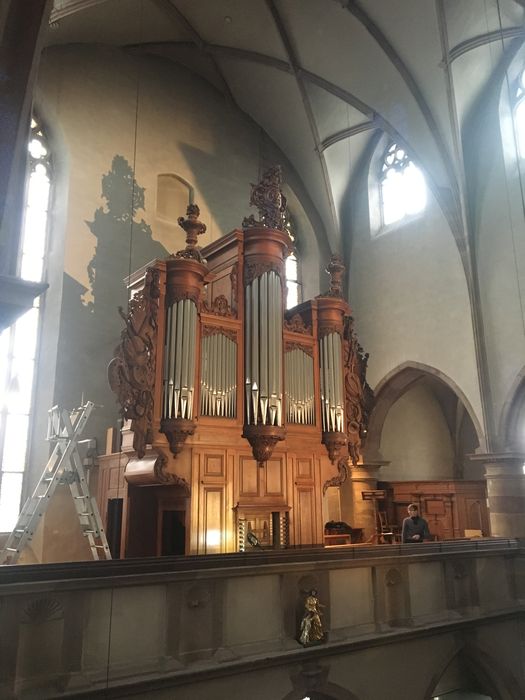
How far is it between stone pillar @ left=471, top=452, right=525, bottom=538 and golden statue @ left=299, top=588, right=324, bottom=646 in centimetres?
675

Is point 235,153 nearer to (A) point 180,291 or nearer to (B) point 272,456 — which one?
(A) point 180,291

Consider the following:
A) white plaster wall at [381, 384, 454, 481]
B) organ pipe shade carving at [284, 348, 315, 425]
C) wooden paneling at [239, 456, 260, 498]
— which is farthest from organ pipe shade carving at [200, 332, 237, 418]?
white plaster wall at [381, 384, 454, 481]

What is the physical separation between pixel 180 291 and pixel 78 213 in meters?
4.55

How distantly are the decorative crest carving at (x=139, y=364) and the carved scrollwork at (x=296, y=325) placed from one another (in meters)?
2.34

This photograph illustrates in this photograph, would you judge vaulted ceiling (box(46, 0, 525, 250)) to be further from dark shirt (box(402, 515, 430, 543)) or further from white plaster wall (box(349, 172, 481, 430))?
dark shirt (box(402, 515, 430, 543))

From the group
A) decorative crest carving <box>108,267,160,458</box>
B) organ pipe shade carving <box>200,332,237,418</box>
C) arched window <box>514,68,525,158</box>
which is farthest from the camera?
arched window <box>514,68,525,158</box>

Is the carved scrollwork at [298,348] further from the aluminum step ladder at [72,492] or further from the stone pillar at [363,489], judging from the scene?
the stone pillar at [363,489]

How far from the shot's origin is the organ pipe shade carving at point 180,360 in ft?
28.5

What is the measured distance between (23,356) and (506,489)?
31.3 feet

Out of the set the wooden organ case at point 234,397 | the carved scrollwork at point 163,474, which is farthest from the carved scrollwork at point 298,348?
the carved scrollwork at point 163,474

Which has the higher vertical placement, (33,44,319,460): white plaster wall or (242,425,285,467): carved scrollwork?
(33,44,319,460): white plaster wall

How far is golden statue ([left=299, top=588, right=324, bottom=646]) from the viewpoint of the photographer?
6.33m

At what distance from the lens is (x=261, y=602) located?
6.34 meters

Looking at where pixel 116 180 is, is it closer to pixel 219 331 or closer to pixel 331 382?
pixel 219 331
